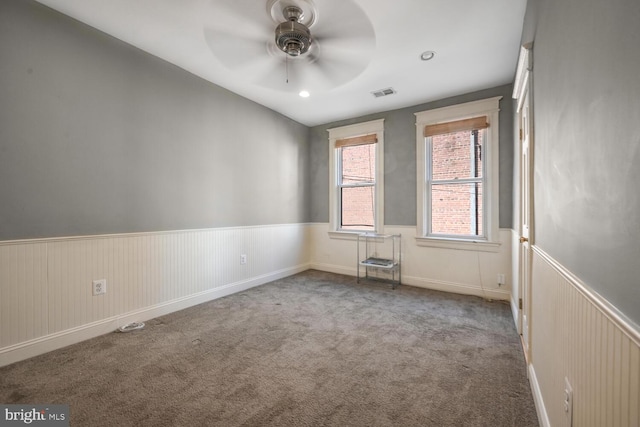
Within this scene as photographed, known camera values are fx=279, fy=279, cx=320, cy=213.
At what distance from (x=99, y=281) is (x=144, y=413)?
1.51 metres

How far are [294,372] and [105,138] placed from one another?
2.64 meters

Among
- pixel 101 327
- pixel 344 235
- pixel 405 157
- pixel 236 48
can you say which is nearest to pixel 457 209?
pixel 405 157

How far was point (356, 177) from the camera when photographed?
4832mm

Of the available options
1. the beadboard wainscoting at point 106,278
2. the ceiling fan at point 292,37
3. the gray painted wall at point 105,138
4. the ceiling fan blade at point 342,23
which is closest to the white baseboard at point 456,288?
the beadboard wainscoting at point 106,278

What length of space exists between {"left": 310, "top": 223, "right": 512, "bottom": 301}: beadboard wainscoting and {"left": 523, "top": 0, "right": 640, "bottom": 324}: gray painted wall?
2.33 meters

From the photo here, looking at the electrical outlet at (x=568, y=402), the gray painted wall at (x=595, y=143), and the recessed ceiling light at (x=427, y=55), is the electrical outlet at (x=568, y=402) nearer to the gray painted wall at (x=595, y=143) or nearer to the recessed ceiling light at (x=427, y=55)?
the gray painted wall at (x=595, y=143)

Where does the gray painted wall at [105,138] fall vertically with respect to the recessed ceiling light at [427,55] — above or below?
below

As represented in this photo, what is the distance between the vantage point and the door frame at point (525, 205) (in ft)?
6.34

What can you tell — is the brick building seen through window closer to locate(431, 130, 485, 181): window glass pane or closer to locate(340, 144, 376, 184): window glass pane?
locate(431, 130, 485, 181): window glass pane

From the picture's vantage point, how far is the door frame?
1933 mm

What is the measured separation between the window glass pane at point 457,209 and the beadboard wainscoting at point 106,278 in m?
2.76

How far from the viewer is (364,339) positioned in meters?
2.47

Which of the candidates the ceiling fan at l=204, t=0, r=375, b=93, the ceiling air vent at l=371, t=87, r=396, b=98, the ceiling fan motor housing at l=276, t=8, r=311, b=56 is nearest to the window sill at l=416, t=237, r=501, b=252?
the ceiling air vent at l=371, t=87, r=396, b=98

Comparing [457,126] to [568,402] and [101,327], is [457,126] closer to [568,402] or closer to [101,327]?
[568,402]
